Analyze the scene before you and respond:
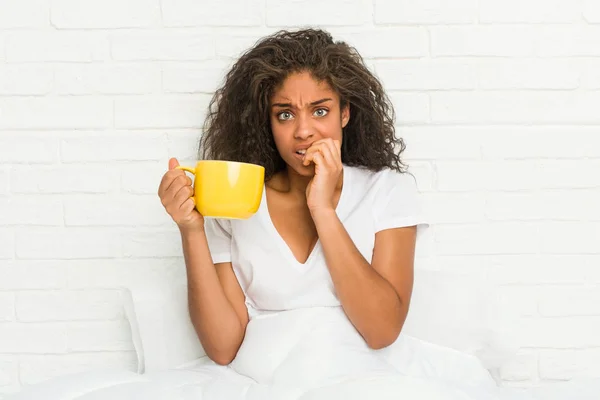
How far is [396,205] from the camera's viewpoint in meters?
1.48

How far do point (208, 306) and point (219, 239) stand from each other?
151mm

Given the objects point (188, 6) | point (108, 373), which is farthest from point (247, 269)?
point (188, 6)

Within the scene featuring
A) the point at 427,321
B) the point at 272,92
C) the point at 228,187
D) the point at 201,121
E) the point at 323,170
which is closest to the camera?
the point at 228,187

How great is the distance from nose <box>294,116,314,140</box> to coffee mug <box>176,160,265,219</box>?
15 centimetres

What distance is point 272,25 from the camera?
165cm

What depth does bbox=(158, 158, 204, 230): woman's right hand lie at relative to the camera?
1.30 meters

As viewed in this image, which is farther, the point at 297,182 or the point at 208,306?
the point at 297,182

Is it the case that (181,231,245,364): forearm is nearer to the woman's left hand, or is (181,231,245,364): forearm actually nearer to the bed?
the bed

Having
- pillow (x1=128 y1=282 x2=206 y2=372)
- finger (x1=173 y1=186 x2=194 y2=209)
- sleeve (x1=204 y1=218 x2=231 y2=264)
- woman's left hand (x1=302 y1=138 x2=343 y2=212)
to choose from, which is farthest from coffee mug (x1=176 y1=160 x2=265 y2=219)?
pillow (x1=128 y1=282 x2=206 y2=372)

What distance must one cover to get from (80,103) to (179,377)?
2.25 ft

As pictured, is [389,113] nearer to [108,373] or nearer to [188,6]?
[188,6]

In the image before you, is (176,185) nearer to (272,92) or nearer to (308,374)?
(272,92)

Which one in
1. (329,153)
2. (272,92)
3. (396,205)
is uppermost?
(272,92)

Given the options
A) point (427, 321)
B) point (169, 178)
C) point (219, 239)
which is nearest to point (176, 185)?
point (169, 178)
